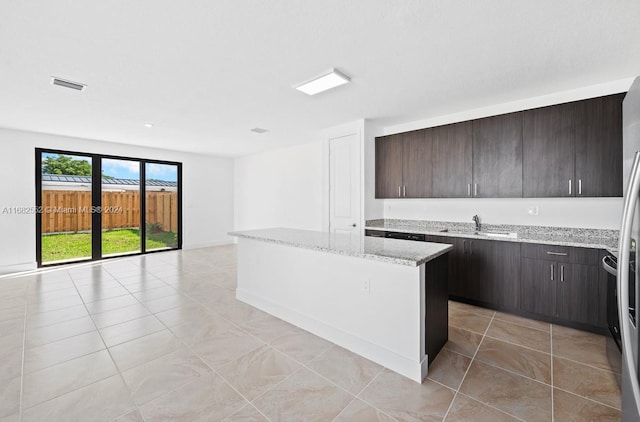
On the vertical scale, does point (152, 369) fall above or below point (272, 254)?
below

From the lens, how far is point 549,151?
3.07m

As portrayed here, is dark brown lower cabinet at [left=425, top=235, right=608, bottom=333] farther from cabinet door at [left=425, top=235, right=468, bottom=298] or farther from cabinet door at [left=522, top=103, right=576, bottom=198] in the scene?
cabinet door at [left=522, top=103, right=576, bottom=198]

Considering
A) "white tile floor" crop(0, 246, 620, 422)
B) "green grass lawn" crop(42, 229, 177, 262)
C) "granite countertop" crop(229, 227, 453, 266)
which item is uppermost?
"granite countertop" crop(229, 227, 453, 266)

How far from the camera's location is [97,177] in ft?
19.2

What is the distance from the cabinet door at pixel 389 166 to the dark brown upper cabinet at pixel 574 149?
1.57 m

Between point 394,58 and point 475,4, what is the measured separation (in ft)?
2.50

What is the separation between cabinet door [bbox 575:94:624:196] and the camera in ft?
8.89

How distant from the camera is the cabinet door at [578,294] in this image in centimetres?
265

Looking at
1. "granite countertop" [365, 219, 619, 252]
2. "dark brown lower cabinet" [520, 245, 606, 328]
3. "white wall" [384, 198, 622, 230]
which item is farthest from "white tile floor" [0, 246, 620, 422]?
"white wall" [384, 198, 622, 230]

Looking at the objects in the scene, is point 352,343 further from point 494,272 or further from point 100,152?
point 100,152

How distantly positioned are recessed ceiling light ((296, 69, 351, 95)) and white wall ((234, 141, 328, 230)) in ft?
6.89

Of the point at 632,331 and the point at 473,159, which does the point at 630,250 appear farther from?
the point at 473,159

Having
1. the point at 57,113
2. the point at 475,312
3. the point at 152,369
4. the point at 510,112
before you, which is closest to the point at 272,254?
the point at 152,369

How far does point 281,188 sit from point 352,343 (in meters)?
4.92
